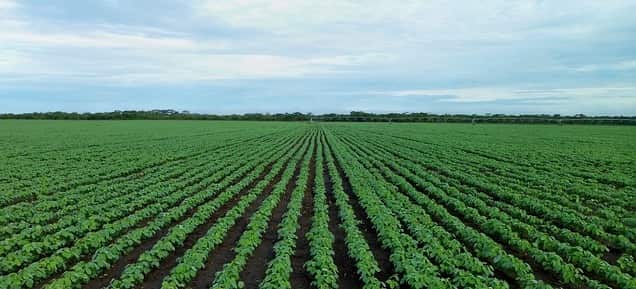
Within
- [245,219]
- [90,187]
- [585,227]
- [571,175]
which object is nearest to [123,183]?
[90,187]

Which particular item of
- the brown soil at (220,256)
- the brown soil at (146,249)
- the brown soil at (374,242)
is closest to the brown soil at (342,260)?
the brown soil at (374,242)

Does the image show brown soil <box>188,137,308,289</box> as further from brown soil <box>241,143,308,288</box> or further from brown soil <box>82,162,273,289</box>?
brown soil <box>82,162,273,289</box>

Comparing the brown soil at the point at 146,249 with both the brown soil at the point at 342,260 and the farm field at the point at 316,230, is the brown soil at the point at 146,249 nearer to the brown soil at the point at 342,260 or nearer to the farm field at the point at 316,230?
the farm field at the point at 316,230

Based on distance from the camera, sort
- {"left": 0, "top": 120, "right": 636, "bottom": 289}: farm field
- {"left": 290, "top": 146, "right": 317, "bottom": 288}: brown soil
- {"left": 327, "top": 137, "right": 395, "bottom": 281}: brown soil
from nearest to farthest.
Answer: {"left": 0, "top": 120, "right": 636, "bottom": 289}: farm field
{"left": 290, "top": 146, "right": 317, "bottom": 288}: brown soil
{"left": 327, "top": 137, "right": 395, "bottom": 281}: brown soil

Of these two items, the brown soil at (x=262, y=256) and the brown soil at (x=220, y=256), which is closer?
the brown soil at (x=220, y=256)

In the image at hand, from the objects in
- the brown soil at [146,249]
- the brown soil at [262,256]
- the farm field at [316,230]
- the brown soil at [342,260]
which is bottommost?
the brown soil at [342,260]

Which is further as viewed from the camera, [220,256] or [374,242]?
[374,242]

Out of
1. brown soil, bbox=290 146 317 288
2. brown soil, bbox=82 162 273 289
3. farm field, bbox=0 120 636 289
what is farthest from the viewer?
brown soil, bbox=290 146 317 288

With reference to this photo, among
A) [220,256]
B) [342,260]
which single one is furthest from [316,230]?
[220,256]

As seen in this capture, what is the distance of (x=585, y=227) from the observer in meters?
8.79

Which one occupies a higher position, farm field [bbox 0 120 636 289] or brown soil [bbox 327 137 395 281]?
farm field [bbox 0 120 636 289]

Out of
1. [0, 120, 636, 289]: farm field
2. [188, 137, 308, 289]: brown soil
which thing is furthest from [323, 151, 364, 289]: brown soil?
[188, 137, 308, 289]: brown soil

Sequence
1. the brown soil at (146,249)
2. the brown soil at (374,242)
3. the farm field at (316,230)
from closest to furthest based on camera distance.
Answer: the farm field at (316,230), the brown soil at (146,249), the brown soil at (374,242)

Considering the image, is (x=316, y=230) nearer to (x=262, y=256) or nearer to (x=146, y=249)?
(x=262, y=256)
